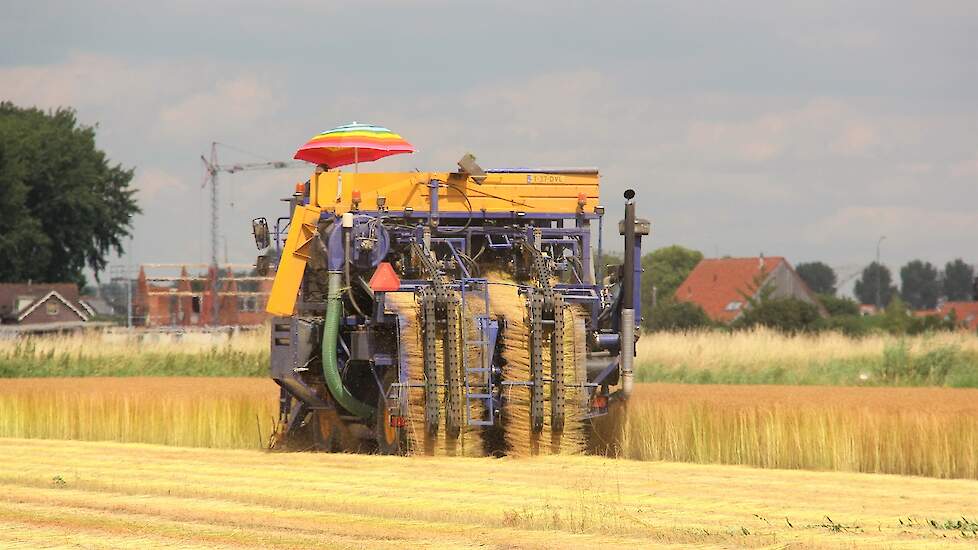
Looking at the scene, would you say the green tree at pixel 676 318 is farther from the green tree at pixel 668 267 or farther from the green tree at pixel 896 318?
the green tree at pixel 668 267

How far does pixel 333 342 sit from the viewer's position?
2169 cm

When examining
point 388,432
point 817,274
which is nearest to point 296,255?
point 388,432

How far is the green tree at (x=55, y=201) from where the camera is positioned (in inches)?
3477

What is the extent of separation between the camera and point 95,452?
76.9 ft

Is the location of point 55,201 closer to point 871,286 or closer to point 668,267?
point 668,267

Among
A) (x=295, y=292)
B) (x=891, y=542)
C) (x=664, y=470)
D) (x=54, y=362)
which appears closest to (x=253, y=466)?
Answer: (x=295, y=292)

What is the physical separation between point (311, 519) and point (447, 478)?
3705mm

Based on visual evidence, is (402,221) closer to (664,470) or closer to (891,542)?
(664,470)

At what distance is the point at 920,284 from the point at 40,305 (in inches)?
5021

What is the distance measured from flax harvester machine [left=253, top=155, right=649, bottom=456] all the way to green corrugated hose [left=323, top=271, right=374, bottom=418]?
0.02m

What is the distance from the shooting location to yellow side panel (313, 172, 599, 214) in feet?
74.7

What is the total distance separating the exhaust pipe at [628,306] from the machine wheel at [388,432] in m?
2.90

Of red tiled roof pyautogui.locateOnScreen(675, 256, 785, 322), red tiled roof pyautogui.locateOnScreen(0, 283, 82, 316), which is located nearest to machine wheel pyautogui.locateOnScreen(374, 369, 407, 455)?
red tiled roof pyautogui.locateOnScreen(0, 283, 82, 316)

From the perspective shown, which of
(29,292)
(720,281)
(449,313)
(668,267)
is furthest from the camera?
(668,267)
